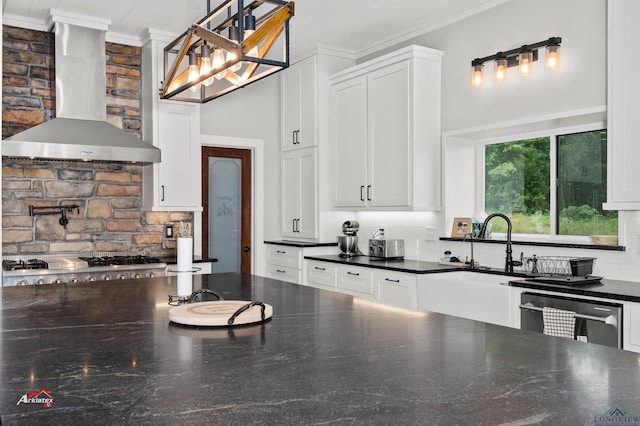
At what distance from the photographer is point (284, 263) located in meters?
5.48

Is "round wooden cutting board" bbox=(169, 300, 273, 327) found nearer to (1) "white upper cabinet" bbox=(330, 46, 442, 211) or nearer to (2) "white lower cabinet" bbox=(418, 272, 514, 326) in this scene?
(2) "white lower cabinet" bbox=(418, 272, 514, 326)

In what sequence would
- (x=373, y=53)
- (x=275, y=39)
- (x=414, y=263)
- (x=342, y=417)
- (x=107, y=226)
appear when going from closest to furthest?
(x=342, y=417) < (x=275, y=39) < (x=414, y=263) < (x=107, y=226) < (x=373, y=53)

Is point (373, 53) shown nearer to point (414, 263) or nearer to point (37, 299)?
point (414, 263)

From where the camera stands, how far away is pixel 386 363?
1326 millimetres

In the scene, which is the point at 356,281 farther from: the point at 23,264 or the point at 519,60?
the point at 23,264

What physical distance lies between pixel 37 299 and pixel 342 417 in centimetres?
181

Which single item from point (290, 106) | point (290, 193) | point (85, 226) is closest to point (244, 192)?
point (290, 193)

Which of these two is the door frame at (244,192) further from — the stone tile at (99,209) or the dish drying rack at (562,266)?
the dish drying rack at (562,266)

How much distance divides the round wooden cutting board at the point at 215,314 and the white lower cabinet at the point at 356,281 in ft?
8.18

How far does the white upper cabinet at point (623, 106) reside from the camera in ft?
10.3

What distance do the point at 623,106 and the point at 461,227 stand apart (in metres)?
1.49

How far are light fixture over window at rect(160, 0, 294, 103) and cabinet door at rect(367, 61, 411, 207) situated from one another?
2.16 m

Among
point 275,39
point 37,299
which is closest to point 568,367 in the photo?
point 275,39

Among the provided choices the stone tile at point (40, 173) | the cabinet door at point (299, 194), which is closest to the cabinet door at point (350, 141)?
the cabinet door at point (299, 194)
